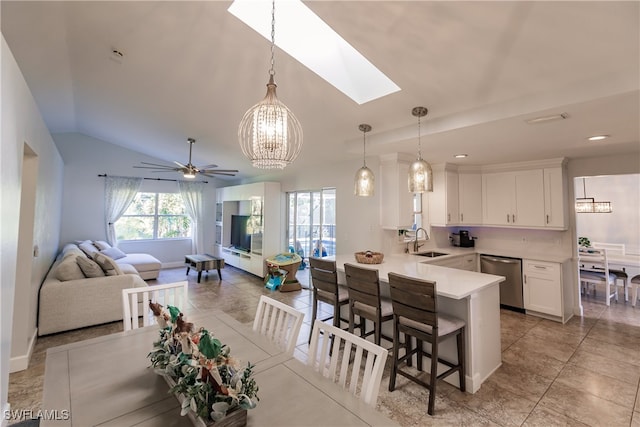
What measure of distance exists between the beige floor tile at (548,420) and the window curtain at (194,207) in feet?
24.4

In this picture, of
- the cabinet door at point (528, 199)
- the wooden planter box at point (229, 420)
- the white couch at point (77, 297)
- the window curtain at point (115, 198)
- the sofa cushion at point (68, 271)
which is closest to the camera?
the wooden planter box at point (229, 420)

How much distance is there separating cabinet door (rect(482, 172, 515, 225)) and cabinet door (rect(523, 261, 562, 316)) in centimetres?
82

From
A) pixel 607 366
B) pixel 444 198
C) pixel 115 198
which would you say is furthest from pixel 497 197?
pixel 115 198

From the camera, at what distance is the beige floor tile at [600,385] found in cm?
219

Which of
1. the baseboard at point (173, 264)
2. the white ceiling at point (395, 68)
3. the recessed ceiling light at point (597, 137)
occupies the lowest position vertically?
the baseboard at point (173, 264)

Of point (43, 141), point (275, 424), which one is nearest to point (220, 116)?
point (43, 141)

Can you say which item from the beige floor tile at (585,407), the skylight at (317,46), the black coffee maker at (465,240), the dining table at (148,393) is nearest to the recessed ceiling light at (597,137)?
the skylight at (317,46)

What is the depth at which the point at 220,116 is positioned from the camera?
12.3ft

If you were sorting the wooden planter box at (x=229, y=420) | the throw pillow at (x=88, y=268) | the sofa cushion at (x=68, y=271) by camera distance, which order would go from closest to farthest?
1. the wooden planter box at (x=229, y=420)
2. the sofa cushion at (x=68, y=271)
3. the throw pillow at (x=88, y=268)

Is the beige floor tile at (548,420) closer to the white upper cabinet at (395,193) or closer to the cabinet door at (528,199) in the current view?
the white upper cabinet at (395,193)

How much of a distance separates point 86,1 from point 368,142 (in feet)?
9.65

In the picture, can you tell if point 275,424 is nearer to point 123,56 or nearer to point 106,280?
point 123,56

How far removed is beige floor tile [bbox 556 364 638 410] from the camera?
2188 millimetres

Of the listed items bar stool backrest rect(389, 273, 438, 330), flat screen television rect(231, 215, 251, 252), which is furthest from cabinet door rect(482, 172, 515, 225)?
flat screen television rect(231, 215, 251, 252)
